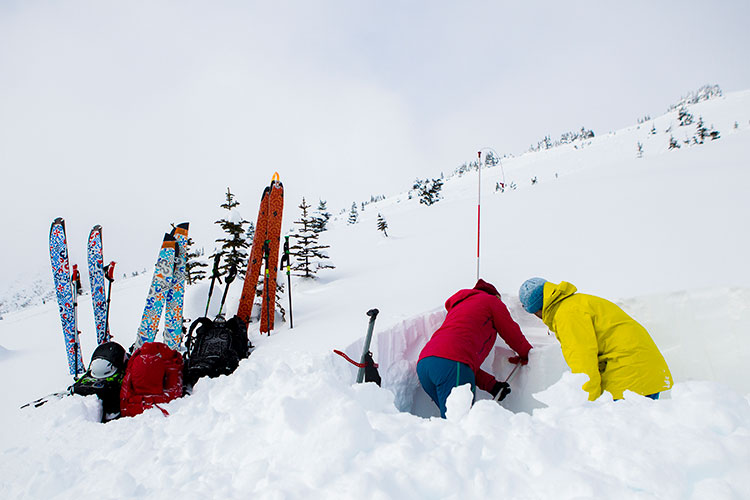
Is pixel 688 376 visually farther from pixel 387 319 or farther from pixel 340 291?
pixel 340 291

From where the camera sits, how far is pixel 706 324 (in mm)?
3275

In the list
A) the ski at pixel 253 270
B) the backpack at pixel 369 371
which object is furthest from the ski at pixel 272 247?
the backpack at pixel 369 371

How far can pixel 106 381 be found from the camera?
3.49 meters

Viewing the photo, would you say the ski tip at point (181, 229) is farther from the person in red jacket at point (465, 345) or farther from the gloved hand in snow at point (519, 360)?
the gloved hand in snow at point (519, 360)

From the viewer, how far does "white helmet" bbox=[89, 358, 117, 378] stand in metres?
3.49

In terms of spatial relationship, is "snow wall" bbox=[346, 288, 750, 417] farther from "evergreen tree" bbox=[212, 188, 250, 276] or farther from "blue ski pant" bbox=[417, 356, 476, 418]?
"evergreen tree" bbox=[212, 188, 250, 276]

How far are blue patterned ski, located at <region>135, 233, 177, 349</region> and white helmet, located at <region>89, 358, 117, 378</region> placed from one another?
6.38 ft

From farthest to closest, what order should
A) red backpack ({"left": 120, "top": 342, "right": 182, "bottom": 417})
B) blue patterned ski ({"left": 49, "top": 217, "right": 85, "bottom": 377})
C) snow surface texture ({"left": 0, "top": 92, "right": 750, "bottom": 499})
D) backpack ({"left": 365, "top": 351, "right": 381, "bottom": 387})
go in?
blue patterned ski ({"left": 49, "top": 217, "right": 85, "bottom": 377})
red backpack ({"left": 120, "top": 342, "right": 182, "bottom": 417})
backpack ({"left": 365, "top": 351, "right": 381, "bottom": 387})
snow surface texture ({"left": 0, "top": 92, "right": 750, "bottom": 499})

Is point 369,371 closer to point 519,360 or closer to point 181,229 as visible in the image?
point 519,360

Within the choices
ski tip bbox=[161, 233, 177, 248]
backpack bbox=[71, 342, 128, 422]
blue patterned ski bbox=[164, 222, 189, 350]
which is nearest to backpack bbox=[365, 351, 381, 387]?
backpack bbox=[71, 342, 128, 422]

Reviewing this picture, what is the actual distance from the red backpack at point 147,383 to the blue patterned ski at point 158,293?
7.22 ft

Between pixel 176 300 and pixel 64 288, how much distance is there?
163cm

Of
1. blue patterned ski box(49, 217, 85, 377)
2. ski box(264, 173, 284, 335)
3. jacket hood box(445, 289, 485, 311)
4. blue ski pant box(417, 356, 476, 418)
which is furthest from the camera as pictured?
ski box(264, 173, 284, 335)

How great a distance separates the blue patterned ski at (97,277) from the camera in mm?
5535
